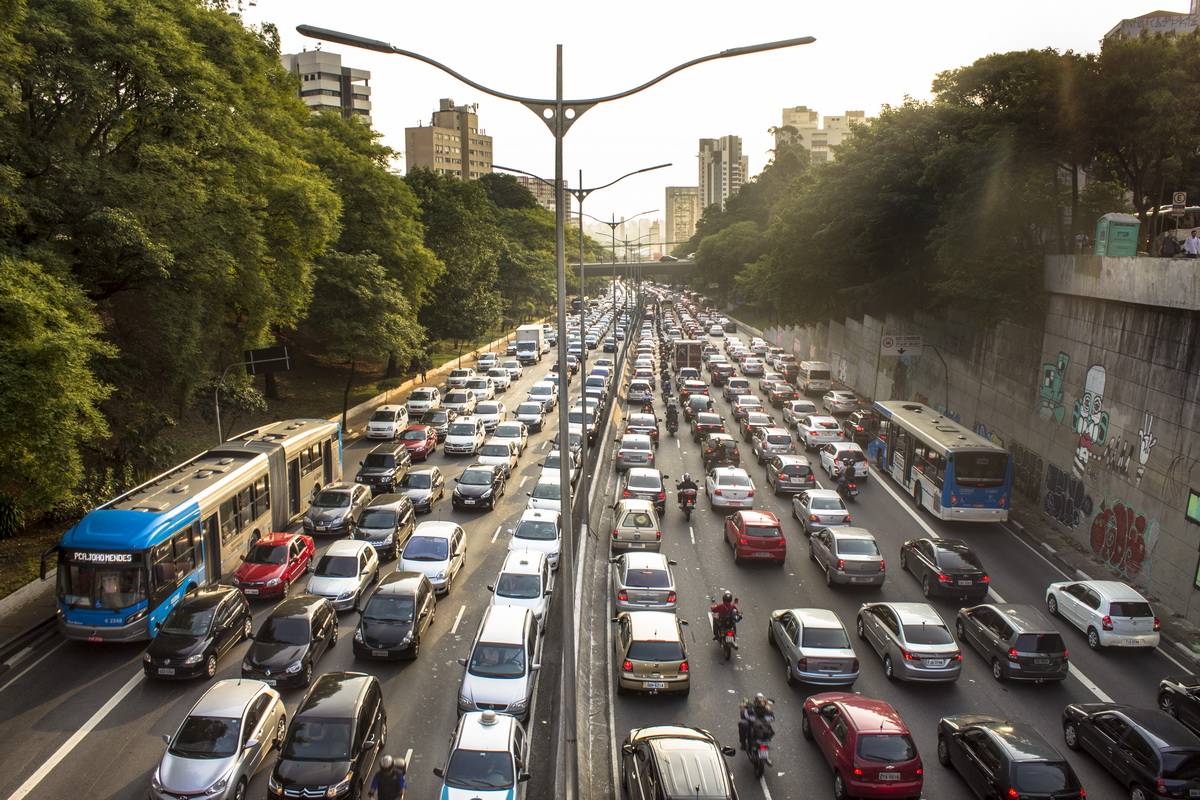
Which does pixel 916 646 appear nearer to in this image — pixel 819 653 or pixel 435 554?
pixel 819 653

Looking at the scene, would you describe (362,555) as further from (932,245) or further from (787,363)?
(787,363)

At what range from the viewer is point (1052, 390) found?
97.9ft

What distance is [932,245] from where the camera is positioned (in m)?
35.8

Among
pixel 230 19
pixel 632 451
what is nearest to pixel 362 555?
pixel 632 451

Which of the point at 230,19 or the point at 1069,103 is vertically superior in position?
the point at 230,19

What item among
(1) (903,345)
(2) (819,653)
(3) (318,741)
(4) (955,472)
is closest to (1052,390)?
(4) (955,472)

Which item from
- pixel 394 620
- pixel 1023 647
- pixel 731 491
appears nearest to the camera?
pixel 1023 647

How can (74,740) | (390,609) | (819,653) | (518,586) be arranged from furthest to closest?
1. (518,586)
2. (390,609)
3. (819,653)
4. (74,740)

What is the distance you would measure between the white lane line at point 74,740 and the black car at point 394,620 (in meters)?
4.28

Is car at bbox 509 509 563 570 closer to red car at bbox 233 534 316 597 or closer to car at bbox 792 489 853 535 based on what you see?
red car at bbox 233 534 316 597

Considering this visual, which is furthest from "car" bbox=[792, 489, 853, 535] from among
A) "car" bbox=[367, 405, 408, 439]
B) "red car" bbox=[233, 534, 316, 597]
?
"car" bbox=[367, 405, 408, 439]

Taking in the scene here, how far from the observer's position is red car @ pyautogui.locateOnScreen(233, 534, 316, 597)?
21516 millimetres

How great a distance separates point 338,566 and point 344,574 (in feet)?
0.93

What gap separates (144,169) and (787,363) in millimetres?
48108
